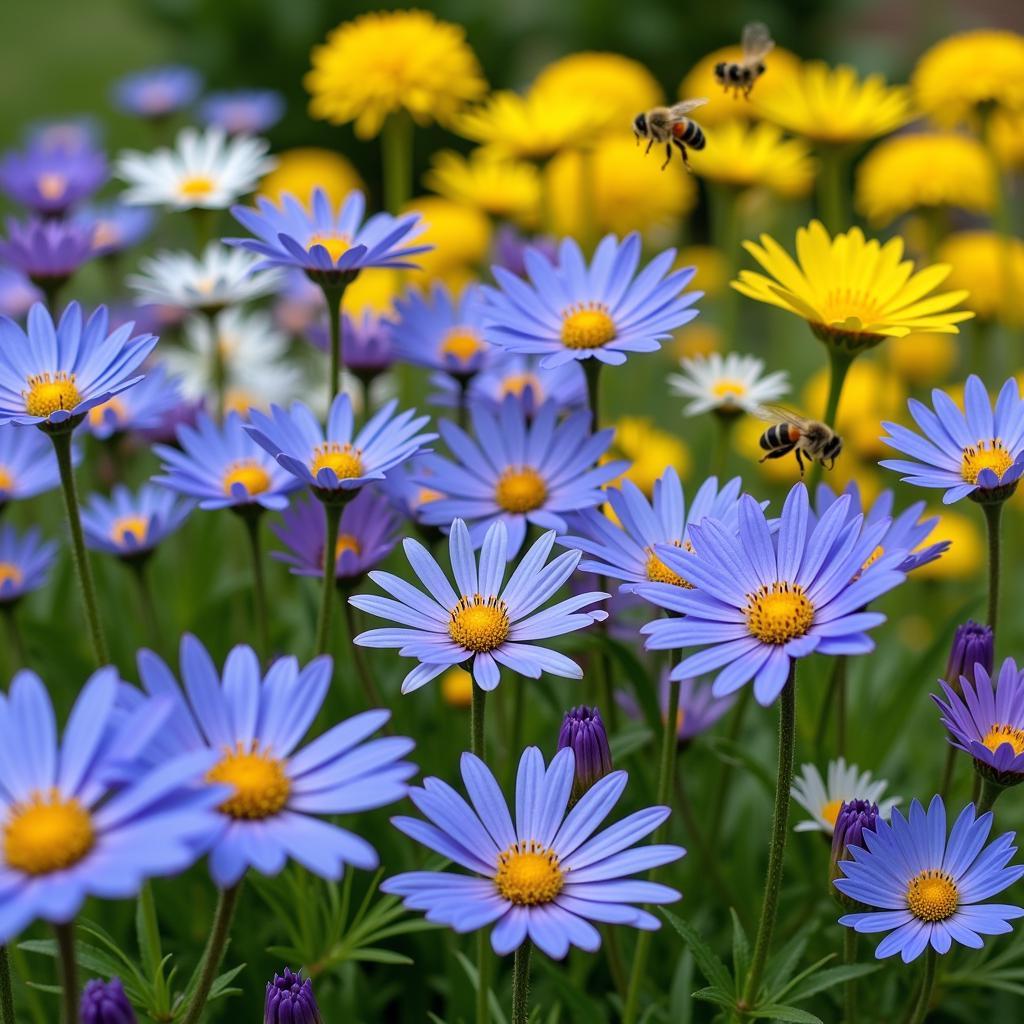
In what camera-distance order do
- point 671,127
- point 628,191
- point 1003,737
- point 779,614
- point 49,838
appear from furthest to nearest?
point 628,191
point 671,127
point 1003,737
point 779,614
point 49,838

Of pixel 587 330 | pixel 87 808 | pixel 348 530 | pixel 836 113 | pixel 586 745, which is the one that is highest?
pixel 836 113

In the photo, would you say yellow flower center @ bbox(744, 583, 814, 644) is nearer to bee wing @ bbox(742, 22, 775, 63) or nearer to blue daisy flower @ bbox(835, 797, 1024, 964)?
blue daisy flower @ bbox(835, 797, 1024, 964)

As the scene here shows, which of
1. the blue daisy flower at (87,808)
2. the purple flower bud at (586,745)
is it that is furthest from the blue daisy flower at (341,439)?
the blue daisy flower at (87,808)

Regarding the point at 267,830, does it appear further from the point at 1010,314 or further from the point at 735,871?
the point at 1010,314

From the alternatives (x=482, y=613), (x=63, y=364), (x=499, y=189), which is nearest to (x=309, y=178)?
(x=499, y=189)

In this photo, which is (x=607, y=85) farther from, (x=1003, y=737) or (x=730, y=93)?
(x=1003, y=737)

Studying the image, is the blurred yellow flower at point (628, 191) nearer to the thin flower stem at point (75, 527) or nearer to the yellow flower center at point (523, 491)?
the yellow flower center at point (523, 491)

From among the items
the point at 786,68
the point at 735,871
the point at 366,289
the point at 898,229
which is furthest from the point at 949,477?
the point at 898,229
